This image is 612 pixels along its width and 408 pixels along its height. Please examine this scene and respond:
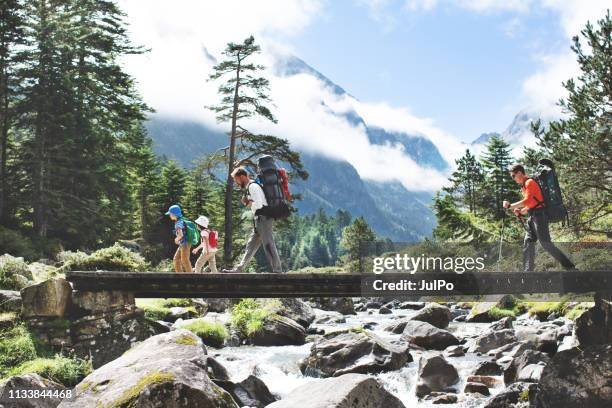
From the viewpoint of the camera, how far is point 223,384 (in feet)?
44.3

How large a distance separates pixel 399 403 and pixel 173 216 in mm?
6916

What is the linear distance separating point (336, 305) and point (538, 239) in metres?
28.1

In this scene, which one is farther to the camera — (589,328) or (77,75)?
(77,75)

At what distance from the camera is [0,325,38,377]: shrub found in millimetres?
12984

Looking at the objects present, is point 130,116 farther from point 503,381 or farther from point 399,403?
point 399,403

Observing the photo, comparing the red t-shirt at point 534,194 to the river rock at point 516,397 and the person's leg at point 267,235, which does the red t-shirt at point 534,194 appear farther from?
the person's leg at point 267,235

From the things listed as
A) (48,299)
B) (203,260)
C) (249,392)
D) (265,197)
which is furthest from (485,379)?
(48,299)

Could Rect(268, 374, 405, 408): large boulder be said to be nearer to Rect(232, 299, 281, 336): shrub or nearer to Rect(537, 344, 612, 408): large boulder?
Rect(537, 344, 612, 408): large boulder

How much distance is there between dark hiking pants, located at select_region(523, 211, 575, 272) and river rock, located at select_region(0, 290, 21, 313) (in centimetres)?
1238

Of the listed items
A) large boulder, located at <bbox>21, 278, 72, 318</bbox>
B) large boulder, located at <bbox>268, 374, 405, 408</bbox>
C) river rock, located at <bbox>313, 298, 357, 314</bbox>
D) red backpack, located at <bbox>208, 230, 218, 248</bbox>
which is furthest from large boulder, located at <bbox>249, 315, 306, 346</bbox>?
river rock, located at <bbox>313, 298, 357, 314</bbox>

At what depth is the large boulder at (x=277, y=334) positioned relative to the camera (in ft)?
72.5

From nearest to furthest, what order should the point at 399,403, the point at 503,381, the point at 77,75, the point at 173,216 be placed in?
the point at 399,403
the point at 173,216
the point at 503,381
the point at 77,75

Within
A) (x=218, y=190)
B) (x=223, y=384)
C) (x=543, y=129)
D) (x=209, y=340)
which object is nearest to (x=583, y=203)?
(x=543, y=129)

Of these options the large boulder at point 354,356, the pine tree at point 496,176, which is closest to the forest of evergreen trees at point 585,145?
the large boulder at point 354,356
